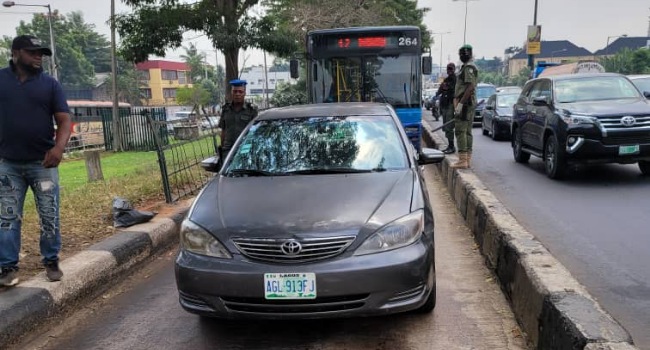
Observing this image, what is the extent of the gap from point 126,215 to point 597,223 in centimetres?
530

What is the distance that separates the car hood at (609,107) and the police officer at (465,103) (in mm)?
1382

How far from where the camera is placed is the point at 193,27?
41.0 ft

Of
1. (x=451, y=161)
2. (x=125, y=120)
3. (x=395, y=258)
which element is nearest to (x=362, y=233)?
(x=395, y=258)

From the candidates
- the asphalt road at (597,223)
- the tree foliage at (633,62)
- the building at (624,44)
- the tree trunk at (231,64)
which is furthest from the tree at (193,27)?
the building at (624,44)

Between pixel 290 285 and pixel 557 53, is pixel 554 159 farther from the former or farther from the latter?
pixel 557 53

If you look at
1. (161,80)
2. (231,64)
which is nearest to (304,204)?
(231,64)

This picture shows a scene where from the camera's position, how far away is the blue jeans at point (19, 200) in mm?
4008

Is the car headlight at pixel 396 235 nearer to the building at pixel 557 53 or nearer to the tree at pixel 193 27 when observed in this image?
the tree at pixel 193 27

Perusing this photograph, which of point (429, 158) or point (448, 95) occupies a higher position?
point (448, 95)

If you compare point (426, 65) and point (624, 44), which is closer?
point (426, 65)

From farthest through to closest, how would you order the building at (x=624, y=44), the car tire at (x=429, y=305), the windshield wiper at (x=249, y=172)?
the building at (x=624, y=44) → the windshield wiper at (x=249, y=172) → the car tire at (x=429, y=305)

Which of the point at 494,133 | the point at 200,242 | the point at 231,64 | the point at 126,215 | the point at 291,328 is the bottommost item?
the point at 291,328

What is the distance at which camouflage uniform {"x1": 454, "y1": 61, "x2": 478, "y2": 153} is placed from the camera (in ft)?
27.4

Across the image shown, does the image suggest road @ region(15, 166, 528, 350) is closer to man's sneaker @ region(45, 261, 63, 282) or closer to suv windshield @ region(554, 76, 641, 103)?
man's sneaker @ region(45, 261, 63, 282)
